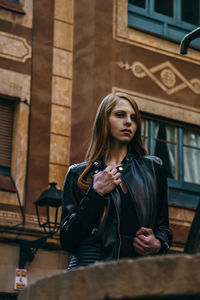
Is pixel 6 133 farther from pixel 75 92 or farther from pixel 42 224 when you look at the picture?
pixel 42 224

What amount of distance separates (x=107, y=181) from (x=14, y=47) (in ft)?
32.4

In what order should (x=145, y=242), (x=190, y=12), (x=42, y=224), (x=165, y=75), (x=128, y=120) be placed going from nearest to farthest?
(x=145, y=242) → (x=128, y=120) → (x=42, y=224) → (x=165, y=75) → (x=190, y=12)

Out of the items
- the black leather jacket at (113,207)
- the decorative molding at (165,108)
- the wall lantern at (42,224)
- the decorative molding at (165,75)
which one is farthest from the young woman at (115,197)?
the decorative molding at (165,75)

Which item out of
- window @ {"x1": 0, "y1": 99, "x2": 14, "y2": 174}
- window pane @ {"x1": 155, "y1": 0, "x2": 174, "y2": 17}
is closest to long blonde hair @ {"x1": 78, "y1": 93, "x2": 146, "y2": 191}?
window @ {"x1": 0, "y1": 99, "x2": 14, "y2": 174}

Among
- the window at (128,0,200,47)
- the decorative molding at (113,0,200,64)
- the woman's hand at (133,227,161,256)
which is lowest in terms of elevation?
the woman's hand at (133,227,161,256)

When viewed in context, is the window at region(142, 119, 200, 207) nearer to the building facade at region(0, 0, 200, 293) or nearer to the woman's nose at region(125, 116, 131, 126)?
the building facade at region(0, 0, 200, 293)

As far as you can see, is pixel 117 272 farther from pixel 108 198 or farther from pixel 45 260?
pixel 45 260

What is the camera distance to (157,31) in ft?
49.6

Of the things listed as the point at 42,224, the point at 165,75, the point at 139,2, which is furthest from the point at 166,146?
the point at 42,224

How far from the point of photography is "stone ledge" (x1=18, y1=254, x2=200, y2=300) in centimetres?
244

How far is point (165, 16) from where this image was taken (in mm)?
15289

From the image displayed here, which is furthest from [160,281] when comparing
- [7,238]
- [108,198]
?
[7,238]

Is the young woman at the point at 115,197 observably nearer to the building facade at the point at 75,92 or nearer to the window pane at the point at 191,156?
the building facade at the point at 75,92

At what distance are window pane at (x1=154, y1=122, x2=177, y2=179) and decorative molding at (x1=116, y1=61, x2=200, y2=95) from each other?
28.6 inches
